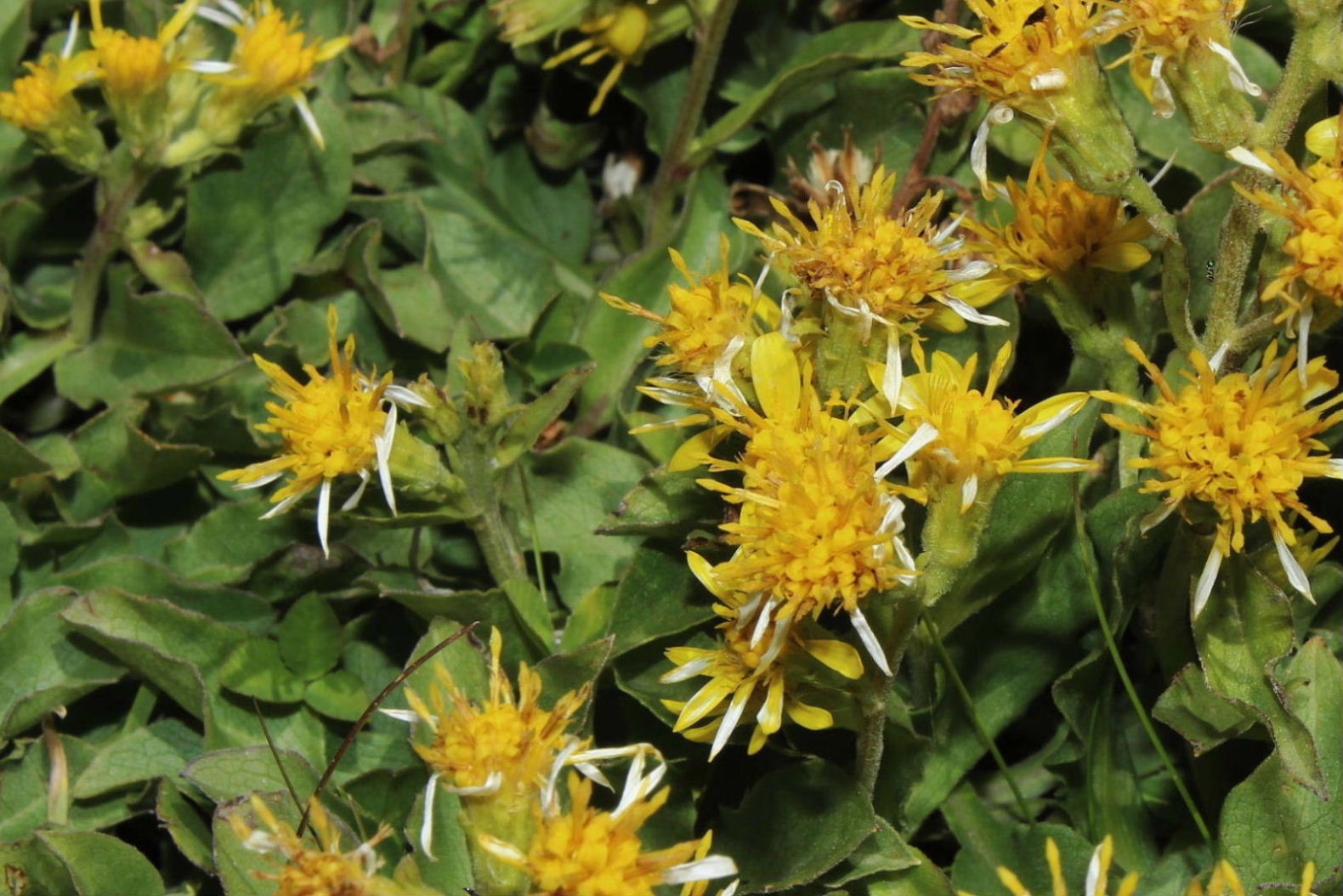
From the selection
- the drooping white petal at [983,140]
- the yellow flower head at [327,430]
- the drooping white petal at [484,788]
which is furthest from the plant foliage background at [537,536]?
the drooping white petal at [983,140]

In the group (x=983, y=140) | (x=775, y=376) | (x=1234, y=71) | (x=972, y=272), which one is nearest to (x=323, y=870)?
(x=775, y=376)

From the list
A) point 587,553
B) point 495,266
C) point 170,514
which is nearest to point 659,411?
point 587,553

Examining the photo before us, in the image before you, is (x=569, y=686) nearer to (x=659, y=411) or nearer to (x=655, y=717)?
(x=655, y=717)

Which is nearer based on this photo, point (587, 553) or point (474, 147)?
point (587, 553)

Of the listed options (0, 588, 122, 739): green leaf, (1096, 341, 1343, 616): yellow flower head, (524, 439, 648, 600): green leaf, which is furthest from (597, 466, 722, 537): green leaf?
(0, 588, 122, 739): green leaf

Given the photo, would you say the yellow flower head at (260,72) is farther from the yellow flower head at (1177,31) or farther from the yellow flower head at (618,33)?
the yellow flower head at (1177,31)

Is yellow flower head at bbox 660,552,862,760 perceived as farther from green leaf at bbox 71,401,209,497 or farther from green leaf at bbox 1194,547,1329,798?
green leaf at bbox 71,401,209,497
